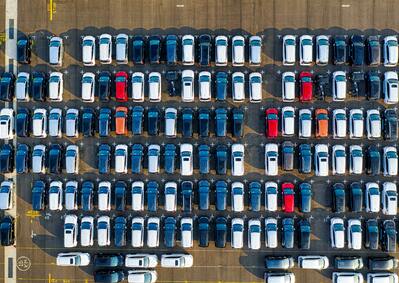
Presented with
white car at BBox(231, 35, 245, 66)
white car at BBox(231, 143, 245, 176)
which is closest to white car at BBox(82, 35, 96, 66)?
white car at BBox(231, 35, 245, 66)

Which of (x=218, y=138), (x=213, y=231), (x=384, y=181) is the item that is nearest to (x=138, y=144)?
(x=218, y=138)

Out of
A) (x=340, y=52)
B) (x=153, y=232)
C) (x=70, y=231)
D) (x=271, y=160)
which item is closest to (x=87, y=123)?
(x=70, y=231)

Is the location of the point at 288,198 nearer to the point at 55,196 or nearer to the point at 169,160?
the point at 169,160

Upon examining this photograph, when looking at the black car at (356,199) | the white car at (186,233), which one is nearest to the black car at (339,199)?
the black car at (356,199)

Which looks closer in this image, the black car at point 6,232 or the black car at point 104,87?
the black car at point 104,87

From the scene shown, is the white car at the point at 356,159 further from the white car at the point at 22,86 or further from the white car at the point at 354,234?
the white car at the point at 22,86

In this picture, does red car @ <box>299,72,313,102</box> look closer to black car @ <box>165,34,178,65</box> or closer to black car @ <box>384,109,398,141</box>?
black car @ <box>384,109,398,141</box>
